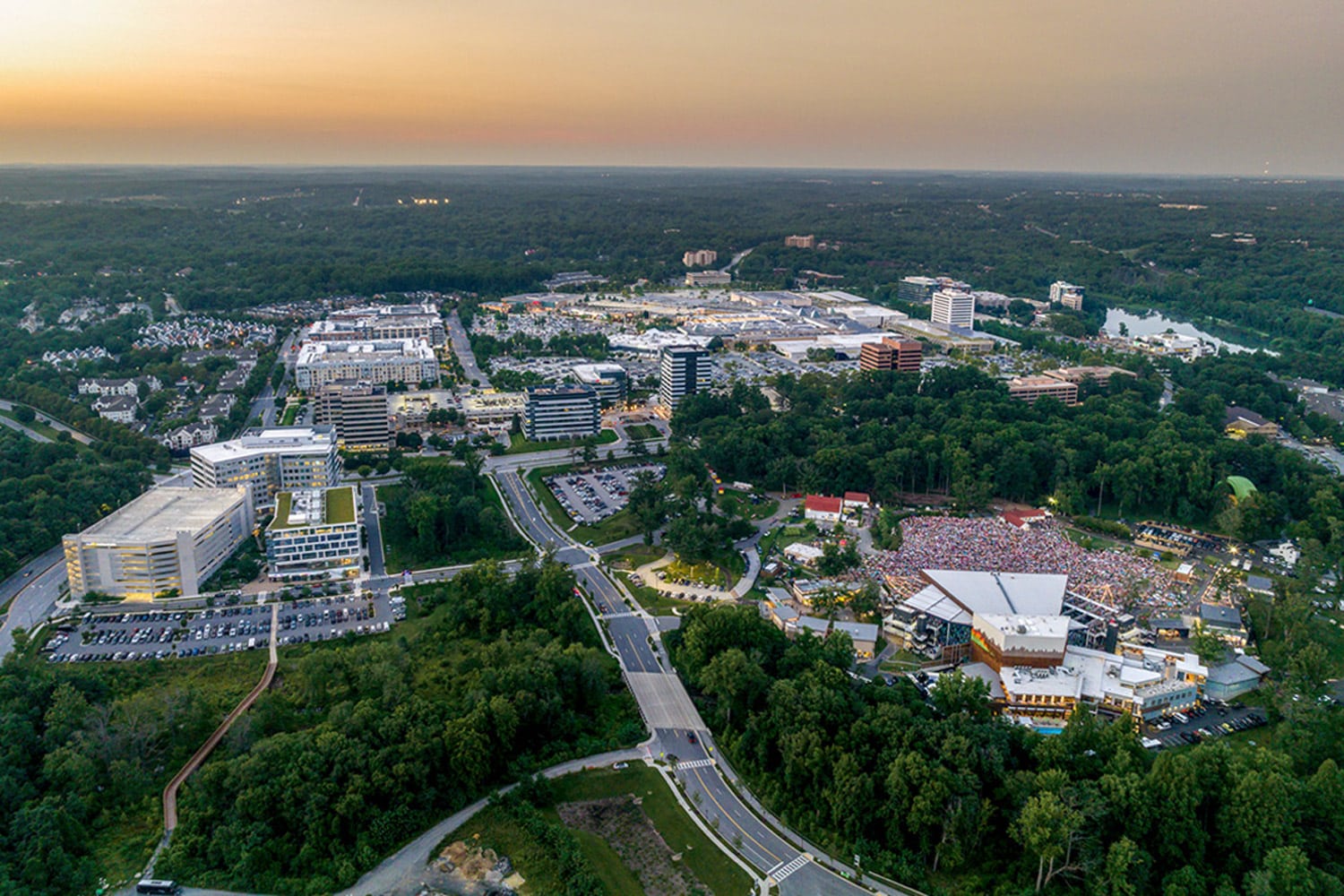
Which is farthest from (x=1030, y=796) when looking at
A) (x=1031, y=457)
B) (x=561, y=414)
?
(x=561, y=414)

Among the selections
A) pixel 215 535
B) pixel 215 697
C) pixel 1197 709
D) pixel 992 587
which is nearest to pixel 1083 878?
pixel 1197 709

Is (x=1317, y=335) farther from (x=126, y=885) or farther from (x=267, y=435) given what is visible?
(x=126, y=885)

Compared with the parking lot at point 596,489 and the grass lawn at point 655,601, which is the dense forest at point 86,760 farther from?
the parking lot at point 596,489

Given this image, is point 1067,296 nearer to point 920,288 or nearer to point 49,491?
point 920,288

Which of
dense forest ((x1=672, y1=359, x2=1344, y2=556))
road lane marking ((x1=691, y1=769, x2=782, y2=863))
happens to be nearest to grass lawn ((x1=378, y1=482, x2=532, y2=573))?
dense forest ((x1=672, y1=359, x2=1344, y2=556))

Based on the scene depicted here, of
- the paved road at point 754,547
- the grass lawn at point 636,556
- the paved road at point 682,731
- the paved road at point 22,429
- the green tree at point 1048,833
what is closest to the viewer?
the green tree at point 1048,833

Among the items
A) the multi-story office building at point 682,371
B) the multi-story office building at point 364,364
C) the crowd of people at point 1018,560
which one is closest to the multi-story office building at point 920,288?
the multi-story office building at point 682,371

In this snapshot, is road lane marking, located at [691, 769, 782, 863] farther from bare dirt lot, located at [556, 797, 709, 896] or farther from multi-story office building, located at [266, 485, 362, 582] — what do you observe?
multi-story office building, located at [266, 485, 362, 582]
